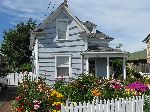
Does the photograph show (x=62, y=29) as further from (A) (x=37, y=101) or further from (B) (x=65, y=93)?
(A) (x=37, y=101)

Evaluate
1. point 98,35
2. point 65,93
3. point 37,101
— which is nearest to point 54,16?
point 98,35

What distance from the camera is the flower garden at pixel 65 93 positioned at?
36.6 ft

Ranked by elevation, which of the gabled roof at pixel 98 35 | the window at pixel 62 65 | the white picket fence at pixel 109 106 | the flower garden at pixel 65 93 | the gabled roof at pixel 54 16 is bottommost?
the white picket fence at pixel 109 106

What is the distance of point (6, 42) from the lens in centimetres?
5112

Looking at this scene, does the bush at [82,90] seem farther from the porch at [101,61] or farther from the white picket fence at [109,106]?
the porch at [101,61]

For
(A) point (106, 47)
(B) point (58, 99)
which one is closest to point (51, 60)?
(A) point (106, 47)

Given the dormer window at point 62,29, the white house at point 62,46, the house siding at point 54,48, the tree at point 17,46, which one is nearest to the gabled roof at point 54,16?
the white house at point 62,46

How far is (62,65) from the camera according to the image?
24047 millimetres

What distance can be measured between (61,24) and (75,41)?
5.18 feet

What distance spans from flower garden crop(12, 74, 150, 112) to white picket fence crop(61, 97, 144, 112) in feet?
2.49

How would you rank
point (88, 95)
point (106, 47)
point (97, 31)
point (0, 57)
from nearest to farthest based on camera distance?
1. point (88, 95)
2. point (106, 47)
3. point (97, 31)
4. point (0, 57)

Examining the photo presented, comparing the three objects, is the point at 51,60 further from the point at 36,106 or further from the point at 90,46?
the point at 36,106

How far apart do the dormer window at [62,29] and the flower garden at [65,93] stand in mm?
7576

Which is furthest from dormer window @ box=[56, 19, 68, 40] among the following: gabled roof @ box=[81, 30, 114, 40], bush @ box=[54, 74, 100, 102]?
bush @ box=[54, 74, 100, 102]
